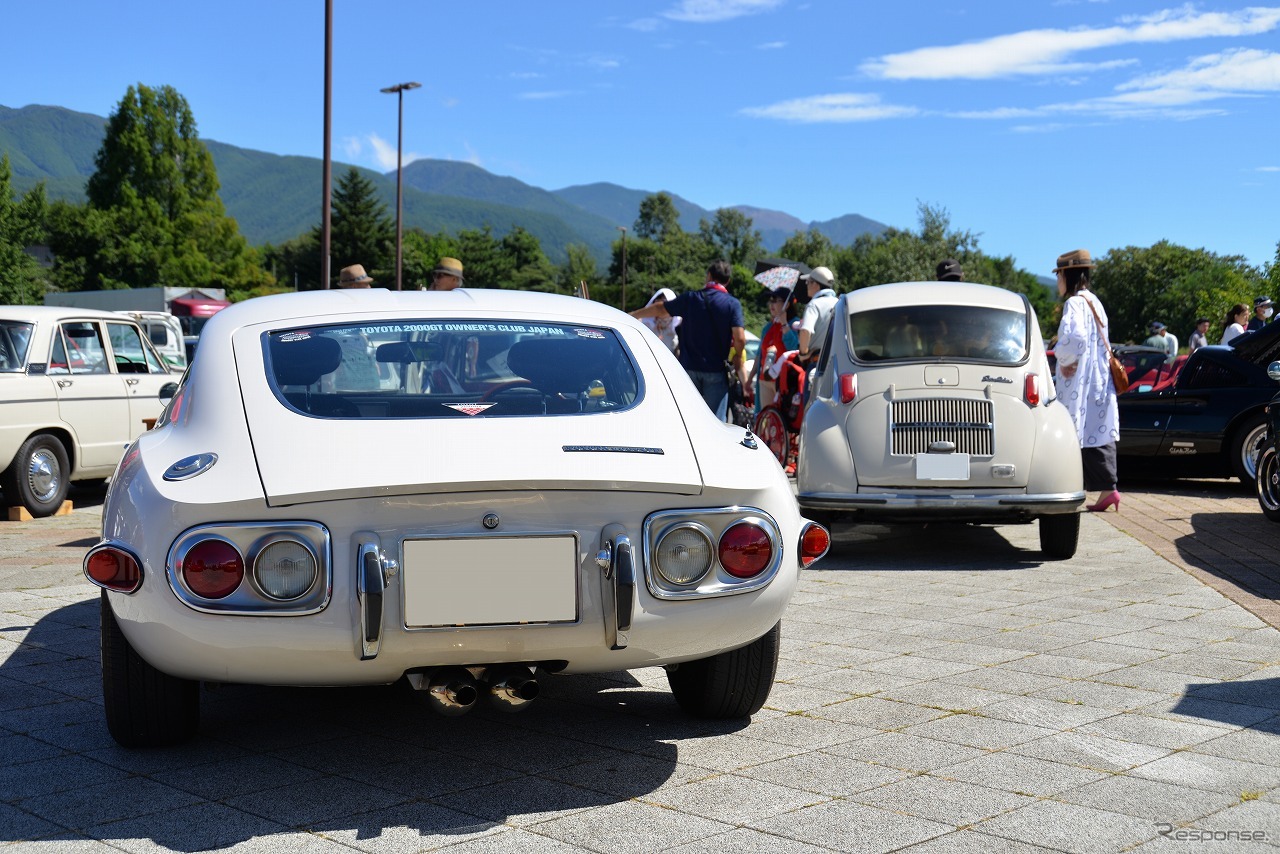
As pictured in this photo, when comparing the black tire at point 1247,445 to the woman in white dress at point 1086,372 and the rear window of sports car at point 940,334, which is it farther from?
the rear window of sports car at point 940,334

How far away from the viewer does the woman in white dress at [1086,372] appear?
9836 millimetres

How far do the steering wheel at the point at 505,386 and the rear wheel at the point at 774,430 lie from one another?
7.95 metres

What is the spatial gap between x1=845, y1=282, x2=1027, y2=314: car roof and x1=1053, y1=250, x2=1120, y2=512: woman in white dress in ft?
4.61

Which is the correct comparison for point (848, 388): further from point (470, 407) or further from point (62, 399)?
point (62, 399)

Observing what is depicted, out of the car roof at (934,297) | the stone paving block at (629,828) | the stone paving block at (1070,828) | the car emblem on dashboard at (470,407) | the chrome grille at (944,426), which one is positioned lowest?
the stone paving block at (629,828)

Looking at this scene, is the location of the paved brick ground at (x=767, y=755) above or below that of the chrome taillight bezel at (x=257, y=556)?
below

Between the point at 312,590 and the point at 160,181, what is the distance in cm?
9707

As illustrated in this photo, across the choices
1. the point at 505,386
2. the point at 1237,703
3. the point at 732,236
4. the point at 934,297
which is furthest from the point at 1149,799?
the point at 732,236

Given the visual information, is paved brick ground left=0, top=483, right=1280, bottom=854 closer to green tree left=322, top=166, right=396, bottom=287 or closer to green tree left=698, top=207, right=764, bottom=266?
green tree left=322, top=166, right=396, bottom=287

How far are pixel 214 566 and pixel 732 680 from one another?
1712 mm

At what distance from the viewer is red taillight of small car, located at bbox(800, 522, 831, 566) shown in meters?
4.03

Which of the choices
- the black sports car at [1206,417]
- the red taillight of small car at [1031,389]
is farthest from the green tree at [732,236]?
the red taillight of small car at [1031,389]

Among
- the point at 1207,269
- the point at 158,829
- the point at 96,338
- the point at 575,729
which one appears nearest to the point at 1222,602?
the point at 575,729

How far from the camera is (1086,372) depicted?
9969 mm
